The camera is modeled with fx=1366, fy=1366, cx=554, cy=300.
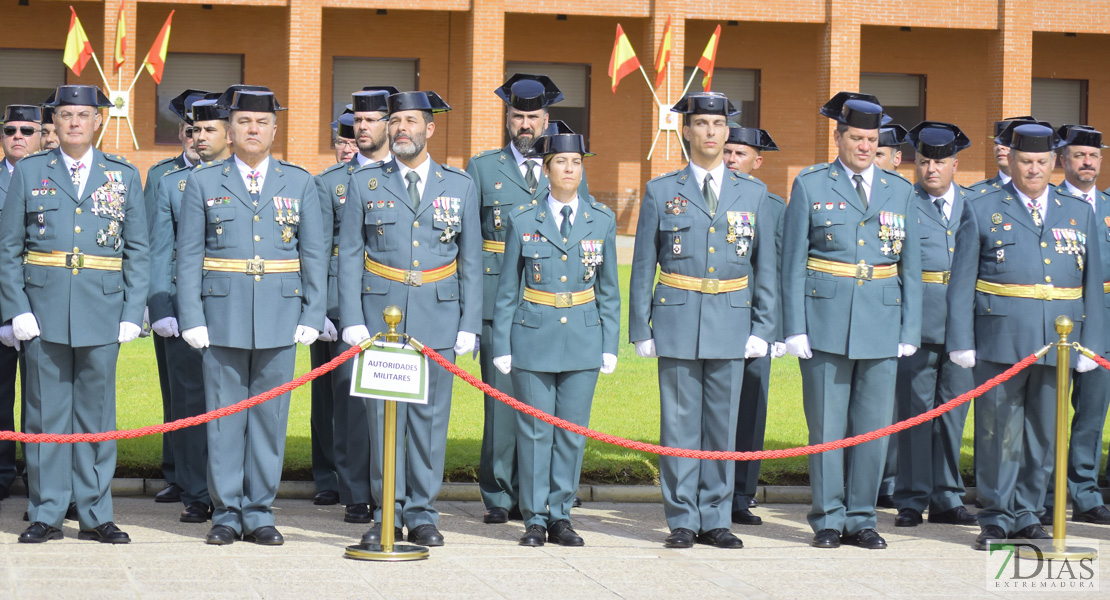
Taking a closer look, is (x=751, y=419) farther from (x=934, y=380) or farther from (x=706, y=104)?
(x=706, y=104)

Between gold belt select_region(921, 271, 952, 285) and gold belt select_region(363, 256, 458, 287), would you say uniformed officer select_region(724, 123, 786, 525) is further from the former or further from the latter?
gold belt select_region(363, 256, 458, 287)

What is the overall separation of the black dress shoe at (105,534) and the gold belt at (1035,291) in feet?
15.2

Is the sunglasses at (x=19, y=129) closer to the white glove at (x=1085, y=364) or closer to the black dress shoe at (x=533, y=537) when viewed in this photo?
the black dress shoe at (x=533, y=537)

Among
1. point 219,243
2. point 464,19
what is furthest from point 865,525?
point 464,19

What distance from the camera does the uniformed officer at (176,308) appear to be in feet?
24.8

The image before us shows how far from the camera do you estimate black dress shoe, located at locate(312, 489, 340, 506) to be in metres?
8.03

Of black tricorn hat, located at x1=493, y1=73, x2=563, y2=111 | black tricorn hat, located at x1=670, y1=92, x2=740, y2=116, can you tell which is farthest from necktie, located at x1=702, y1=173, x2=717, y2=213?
black tricorn hat, located at x1=493, y1=73, x2=563, y2=111

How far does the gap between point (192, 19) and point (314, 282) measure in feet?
76.4

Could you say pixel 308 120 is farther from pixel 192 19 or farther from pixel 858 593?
pixel 858 593

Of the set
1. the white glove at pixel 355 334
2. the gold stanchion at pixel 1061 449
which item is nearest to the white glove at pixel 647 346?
the white glove at pixel 355 334

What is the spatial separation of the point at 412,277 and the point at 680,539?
1.91 meters

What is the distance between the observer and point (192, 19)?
28625 millimetres

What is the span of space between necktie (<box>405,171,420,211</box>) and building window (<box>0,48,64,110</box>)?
23641mm

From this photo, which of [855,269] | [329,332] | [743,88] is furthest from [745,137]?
[743,88]
